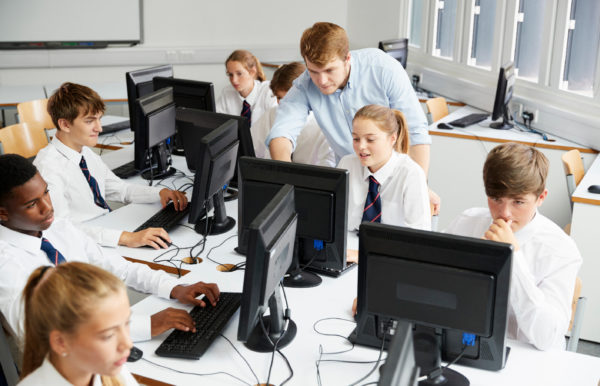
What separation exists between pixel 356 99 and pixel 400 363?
1991 mm

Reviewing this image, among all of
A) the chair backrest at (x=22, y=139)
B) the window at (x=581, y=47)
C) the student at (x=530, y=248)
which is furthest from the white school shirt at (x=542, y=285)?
the chair backrest at (x=22, y=139)

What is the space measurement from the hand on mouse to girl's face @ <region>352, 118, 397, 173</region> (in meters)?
0.87

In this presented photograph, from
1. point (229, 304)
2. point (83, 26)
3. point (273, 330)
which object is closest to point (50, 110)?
point (229, 304)

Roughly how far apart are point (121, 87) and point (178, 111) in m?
2.77

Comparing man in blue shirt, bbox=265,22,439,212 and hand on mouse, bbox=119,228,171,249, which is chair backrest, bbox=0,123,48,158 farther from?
man in blue shirt, bbox=265,22,439,212

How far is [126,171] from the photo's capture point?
3.40 m

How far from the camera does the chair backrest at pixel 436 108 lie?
4.73m

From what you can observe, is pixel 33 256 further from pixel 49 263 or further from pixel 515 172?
pixel 515 172

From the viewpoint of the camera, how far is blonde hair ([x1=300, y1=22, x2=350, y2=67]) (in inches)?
99.9

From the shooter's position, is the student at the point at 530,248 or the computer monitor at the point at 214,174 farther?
the computer monitor at the point at 214,174

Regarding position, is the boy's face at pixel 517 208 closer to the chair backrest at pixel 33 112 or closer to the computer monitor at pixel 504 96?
the computer monitor at pixel 504 96

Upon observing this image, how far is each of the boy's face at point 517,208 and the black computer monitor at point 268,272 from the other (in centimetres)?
63

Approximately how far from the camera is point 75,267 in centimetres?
132

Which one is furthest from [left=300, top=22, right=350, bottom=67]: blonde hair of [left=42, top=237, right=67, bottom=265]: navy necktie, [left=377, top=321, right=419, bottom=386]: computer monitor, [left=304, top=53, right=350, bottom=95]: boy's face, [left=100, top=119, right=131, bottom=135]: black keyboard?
[left=100, top=119, right=131, bottom=135]: black keyboard
